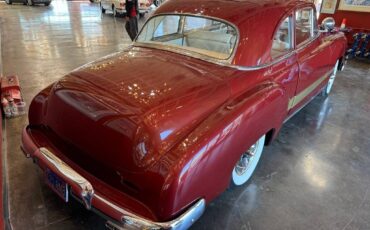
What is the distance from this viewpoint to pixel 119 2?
1188 centimetres

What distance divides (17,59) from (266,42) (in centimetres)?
547

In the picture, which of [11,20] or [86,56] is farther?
[11,20]

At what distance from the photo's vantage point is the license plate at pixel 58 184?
1.67 metres

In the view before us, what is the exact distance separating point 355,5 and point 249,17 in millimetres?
5699

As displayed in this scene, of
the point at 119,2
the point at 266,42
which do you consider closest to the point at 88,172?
the point at 266,42

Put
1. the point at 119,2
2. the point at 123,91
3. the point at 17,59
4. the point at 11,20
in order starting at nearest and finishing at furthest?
the point at 123,91, the point at 17,59, the point at 11,20, the point at 119,2

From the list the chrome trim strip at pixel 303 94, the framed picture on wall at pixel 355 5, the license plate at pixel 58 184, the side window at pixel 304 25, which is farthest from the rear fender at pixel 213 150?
the framed picture on wall at pixel 355 5

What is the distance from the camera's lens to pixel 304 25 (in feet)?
9.87

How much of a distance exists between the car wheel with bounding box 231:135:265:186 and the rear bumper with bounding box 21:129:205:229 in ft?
2.59

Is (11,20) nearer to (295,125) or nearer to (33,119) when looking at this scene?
(33,119)

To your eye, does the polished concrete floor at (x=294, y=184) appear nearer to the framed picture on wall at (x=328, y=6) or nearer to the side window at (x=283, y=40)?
the side window at (x=283, y=40)

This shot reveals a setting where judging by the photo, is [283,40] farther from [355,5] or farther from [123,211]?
[355,5]

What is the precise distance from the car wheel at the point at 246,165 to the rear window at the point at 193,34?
2.60ft

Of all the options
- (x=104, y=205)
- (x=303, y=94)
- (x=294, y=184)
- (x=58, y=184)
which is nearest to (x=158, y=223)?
(x=104, y=205)
